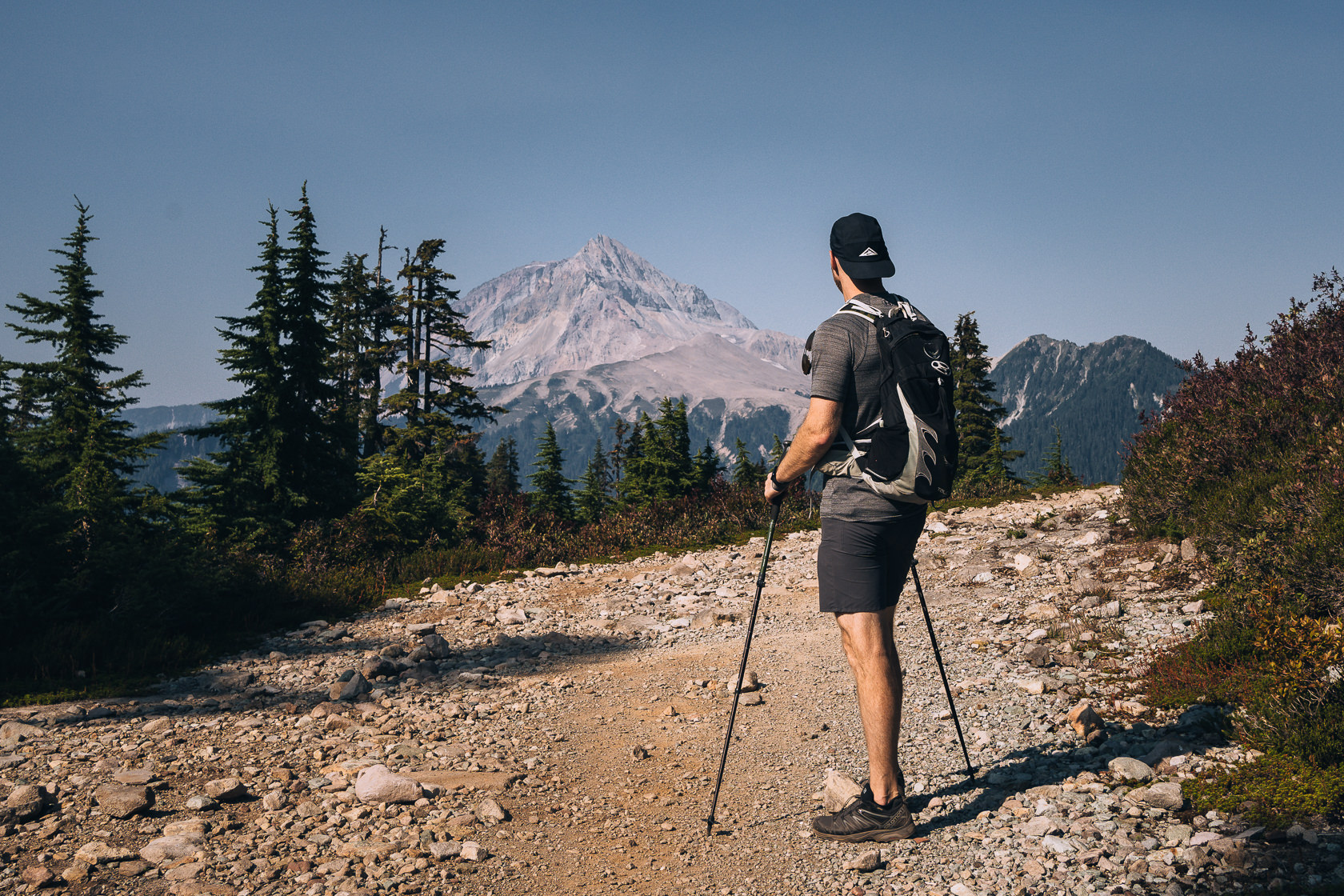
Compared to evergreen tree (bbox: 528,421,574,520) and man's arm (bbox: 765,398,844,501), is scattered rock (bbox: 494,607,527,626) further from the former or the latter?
evergreen tree (bbox: 528,421,574,520)

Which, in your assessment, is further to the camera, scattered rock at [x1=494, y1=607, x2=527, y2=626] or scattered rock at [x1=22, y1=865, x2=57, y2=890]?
scattered rock at [x1=494, y1=607, x2=527, y2=626]

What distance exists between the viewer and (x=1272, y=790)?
12.1ft

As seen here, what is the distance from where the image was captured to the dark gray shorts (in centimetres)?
384

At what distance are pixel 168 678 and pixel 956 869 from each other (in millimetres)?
7244

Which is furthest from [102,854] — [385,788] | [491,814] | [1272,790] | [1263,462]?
[1263,462]

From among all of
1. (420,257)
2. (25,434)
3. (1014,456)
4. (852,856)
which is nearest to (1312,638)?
(852,856)

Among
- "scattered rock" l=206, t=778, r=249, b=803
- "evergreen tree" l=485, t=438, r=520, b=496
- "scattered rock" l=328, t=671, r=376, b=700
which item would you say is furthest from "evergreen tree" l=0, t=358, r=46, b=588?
"evergreen tree" l=485, t=438, r=520, b=496

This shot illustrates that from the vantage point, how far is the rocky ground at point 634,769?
3.60m

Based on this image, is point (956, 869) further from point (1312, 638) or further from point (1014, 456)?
point (1014, 456)

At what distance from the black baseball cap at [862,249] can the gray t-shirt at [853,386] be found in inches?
12.8

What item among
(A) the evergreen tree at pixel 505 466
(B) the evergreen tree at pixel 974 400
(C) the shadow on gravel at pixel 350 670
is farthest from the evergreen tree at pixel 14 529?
(A) the evergreen tree at pixel 505 466

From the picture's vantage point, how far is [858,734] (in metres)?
5.43

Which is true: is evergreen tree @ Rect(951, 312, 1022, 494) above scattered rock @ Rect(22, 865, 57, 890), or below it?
above

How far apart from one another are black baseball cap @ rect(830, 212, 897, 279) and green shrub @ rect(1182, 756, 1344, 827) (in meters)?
3.19
